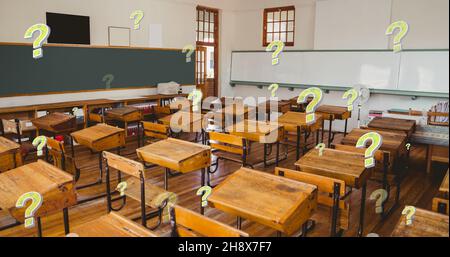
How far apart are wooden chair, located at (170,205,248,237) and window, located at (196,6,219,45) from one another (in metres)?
7.45

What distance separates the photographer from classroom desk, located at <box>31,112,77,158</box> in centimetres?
507

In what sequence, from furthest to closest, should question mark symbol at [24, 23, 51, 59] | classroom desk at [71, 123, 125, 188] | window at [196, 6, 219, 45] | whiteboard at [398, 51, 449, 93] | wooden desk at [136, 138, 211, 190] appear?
1. window at [196, 6, 219, 45]
2. whiteboard at [398, 51, 449, 93]
3. question mark symbol at [24, 23, 51, 59]
4. classroom desk at [71, 123, 125, 188]
5. wooden desk at [136, 138, 211, 190]

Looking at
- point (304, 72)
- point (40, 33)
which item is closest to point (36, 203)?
point (40, 33)

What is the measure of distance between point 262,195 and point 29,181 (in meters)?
1.64

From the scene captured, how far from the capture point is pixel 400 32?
23.5 ft

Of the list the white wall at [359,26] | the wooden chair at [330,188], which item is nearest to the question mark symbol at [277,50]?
the white wall at [359,26]

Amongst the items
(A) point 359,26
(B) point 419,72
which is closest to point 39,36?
(A) point 359,26

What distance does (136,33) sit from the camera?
746 cm

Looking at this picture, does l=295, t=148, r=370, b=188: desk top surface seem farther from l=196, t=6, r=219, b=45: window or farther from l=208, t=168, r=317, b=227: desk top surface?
l=196, t=6, r=219, b=45: window

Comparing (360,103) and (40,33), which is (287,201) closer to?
(40,33)

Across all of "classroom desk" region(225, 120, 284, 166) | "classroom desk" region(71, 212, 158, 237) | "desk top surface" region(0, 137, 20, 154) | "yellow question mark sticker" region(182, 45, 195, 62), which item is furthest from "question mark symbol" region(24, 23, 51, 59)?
"classroom desk" region(71, 212, 158, 237)

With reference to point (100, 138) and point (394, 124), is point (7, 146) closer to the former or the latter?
point (100, 138)

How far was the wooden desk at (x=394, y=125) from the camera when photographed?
4775 mm
